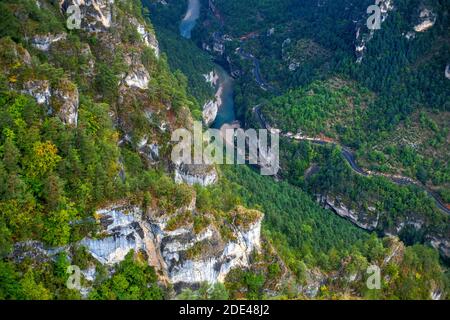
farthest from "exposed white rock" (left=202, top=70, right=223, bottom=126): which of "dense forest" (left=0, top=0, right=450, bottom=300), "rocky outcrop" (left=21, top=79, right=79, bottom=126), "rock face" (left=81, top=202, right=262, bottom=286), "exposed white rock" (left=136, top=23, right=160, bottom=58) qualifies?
"rocky outcrop" (left=21, top=79, right=79, bottom=126)

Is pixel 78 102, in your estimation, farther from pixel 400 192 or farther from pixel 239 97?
pixel 239 97

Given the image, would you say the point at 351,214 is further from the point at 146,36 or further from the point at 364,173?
the point at 146,36

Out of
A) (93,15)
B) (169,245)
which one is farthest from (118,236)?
(93,15)

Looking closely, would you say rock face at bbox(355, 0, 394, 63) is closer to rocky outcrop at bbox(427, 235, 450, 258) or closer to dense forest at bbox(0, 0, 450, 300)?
dense forest at bbox(0, 0, 450, 300)
